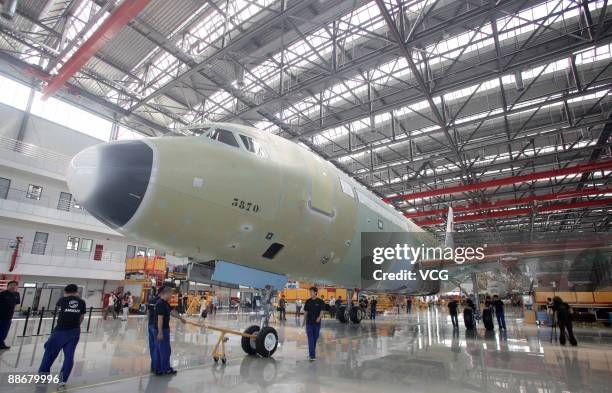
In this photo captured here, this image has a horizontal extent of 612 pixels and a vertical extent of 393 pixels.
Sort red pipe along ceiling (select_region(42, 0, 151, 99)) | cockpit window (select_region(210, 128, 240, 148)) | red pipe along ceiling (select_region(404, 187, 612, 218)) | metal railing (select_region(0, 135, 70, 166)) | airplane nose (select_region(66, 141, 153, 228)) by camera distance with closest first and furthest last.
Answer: airplane nose (select_region(66, 141, 153, 228))
cockpit window (select_region(210, 128, 240, 148))
red pipe along ceiling (select_region(42, 0, 151, 99))
metal railing (select_region(0, 135, 70, 166))
red pipe along ceiling (select_region(404, 187, 612, 218))

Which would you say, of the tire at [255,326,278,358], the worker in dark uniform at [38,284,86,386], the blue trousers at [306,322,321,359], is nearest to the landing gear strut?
Answer: the tire at [255,326,278,358]

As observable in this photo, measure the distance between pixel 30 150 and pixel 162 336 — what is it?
2786 cm

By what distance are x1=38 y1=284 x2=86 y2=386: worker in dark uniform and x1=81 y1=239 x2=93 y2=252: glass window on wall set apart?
27.8 m

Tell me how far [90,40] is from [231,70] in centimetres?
657

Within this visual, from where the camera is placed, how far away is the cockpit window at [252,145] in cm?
669

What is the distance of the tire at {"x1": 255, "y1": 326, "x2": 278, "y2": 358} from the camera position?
7.87 metres

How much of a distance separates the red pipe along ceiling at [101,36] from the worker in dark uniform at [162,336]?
11074 millimetres

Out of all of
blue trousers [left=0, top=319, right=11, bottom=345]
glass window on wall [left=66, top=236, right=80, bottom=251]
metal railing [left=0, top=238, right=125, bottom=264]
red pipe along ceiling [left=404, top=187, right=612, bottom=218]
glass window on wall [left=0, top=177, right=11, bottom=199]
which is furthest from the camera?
glass window on wall [left=66, top=236, right=80, bottom=251]

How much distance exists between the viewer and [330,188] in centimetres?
809

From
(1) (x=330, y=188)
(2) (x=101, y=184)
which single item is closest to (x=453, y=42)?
(1) (x=330, y=188)

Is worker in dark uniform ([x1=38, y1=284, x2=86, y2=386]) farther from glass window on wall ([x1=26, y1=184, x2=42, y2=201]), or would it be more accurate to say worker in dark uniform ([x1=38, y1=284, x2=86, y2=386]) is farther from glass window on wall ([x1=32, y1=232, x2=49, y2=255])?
glass window on wall ([x1=26, y1=184, x2=42, y2=201])

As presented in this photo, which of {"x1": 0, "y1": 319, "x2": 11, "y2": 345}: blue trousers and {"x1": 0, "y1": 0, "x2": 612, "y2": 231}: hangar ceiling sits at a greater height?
{"x1": 0, "y1": 0, "x2": 612, "y2": 231}: hangar ceiling

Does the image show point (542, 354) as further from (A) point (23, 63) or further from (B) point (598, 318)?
(A) point (23, 63)

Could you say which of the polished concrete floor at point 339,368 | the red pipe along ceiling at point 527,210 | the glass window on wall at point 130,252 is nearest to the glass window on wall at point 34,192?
the glass window on wall at point 130,252
